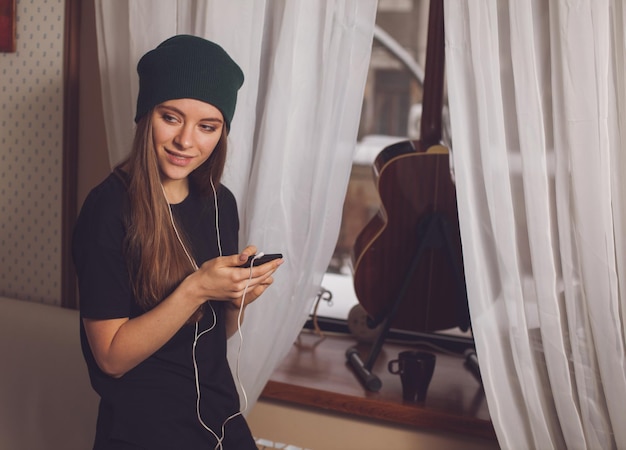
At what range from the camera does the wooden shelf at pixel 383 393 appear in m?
1.69

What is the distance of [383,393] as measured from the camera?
1799 millimetres

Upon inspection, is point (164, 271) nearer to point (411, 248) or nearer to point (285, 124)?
point (285, 124)

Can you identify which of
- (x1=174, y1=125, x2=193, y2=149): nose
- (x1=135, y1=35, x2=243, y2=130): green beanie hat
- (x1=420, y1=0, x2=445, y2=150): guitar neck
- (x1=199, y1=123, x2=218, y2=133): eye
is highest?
(x1=420, y1=0, x2=445, y2=150): guitar neck

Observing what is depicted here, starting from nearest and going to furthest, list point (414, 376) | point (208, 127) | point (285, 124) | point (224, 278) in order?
point (224, 278) < point (208, 127) < point (285, 124) < point (414, 376)

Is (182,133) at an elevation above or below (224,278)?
above

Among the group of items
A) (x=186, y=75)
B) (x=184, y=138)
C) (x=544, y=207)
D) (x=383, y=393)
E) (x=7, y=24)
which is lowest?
(x=383, y=393)

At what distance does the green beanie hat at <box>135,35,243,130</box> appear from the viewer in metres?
1.26

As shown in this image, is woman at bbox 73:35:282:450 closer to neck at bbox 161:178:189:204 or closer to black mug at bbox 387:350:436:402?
neck at bbox 161:178:189:204

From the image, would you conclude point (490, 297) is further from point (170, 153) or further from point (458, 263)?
point (170, 153)

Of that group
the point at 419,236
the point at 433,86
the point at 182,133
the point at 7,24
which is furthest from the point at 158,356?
the point at 7,24

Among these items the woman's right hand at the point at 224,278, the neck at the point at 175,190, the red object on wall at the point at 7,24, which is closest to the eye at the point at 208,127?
the neck at the point at 175,190

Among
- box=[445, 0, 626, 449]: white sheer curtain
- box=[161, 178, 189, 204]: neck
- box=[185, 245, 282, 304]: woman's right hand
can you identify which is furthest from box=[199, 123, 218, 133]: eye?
box=[445, 0, 626, 449]: white sheer curtain

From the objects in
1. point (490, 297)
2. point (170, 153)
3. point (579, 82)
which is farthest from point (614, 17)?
point (170, 153)

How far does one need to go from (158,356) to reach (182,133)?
0.43 meters
